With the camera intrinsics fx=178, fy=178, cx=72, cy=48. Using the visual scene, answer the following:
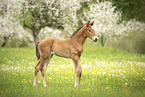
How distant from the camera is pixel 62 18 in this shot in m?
18.5

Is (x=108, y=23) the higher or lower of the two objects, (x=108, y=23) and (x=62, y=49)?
the lower

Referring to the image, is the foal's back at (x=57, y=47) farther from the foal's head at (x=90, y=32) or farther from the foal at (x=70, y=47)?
the foal's head at (x=90, y=32)

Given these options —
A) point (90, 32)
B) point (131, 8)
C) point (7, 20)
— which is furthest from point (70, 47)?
point (131, 8)

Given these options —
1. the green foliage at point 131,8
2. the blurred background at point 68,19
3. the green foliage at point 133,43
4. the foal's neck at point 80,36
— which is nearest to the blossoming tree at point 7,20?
the blurred background at point 68,19

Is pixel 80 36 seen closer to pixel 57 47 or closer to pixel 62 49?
Result: pixel 62 49

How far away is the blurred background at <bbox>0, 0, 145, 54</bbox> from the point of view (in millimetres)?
17672

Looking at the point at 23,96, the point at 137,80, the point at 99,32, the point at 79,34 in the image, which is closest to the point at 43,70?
the point at 23,96

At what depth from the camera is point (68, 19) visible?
749 inches

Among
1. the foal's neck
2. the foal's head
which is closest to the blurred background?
the foal's neck

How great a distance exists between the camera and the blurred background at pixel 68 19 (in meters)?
17.7

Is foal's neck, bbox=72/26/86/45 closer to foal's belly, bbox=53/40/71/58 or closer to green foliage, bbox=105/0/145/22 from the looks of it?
foal's belly, bbox=53/40/71/58

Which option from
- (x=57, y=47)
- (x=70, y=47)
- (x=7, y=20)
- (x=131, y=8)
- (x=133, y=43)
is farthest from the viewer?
(x=131, y=8)

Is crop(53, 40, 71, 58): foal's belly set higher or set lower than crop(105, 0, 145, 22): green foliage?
lower

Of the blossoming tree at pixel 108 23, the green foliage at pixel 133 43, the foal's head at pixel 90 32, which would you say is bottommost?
the green foliage at pixel 133 43
